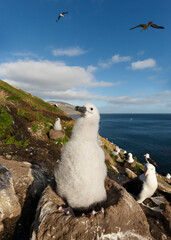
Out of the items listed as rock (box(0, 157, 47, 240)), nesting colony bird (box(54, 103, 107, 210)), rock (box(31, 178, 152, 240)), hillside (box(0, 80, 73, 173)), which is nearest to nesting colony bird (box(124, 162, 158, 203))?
rock (box(31, 178, 152, 240))

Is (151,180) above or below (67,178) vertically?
below

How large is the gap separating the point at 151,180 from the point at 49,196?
4534 millimetres

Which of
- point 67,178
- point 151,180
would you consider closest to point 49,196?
point 67,178

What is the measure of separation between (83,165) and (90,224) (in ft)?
3.26

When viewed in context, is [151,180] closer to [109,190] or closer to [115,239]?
[109,190]

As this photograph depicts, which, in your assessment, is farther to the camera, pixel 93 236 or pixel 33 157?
pixel 33 157

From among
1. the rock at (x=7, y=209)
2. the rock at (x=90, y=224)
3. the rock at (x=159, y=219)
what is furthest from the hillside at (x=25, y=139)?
the rock at (x=159, y=219)

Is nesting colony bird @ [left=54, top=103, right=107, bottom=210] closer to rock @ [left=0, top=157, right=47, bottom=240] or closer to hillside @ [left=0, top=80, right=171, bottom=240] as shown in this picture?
hillside @ [left=0, top=80, right=171, bottom=240]

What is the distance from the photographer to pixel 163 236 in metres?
3.63

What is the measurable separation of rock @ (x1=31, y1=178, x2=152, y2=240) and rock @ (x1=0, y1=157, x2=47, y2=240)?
0.76m

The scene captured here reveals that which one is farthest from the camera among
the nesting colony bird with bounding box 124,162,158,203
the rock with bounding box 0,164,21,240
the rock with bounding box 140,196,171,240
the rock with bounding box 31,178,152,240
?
the nesting colony bird with bounding box 124,162,158,203

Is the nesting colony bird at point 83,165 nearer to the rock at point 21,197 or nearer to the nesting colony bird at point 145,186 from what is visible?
the rock at point 21,197

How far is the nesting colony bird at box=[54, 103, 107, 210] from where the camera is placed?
2717 mm

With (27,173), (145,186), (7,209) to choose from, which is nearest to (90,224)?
(7,209)
